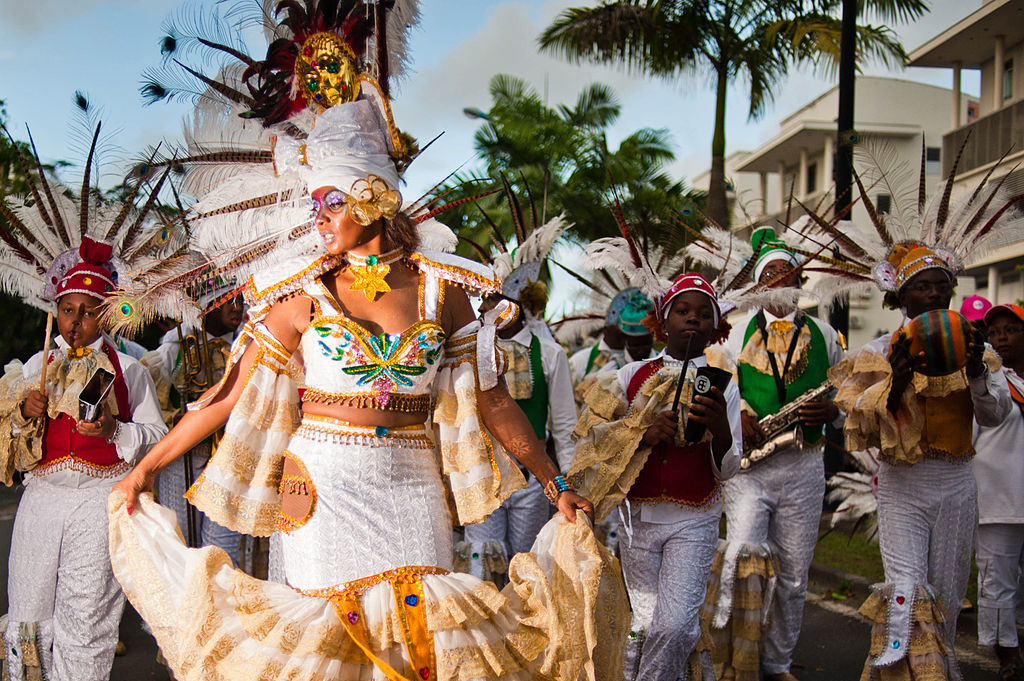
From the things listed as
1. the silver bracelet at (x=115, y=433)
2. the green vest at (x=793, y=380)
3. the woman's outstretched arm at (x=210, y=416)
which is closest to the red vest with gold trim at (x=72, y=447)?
the silver bracelet at (x=115, y=433)

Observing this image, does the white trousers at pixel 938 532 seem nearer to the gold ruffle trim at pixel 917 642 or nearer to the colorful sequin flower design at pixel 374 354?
the gold ruffle trim at pixel 917 642

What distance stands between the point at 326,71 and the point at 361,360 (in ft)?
3.74

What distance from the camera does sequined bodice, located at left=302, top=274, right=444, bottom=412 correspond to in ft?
11.8

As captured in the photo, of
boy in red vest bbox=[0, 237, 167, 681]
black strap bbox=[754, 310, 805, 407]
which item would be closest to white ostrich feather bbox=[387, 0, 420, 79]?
boy in red vest bbox=[0, 237, 167, 681]

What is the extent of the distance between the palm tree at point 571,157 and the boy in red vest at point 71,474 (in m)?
17.0

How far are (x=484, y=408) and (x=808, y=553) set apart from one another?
11.2 ft

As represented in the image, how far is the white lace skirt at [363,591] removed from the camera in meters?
3.24

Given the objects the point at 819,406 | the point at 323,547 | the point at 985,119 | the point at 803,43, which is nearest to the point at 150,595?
the point at 323,547

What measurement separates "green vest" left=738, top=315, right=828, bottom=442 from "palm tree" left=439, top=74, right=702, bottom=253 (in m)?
15.9

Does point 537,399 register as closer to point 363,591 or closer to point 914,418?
point 914,418

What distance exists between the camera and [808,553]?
6.53 meters

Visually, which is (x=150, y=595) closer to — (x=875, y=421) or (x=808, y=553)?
(x=875, y=421)

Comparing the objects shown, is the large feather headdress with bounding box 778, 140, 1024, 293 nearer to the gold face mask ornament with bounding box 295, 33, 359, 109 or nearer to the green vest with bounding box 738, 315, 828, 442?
the green vest with bounding box 738, 315, 828, 442

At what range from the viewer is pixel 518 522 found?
7.23 m
